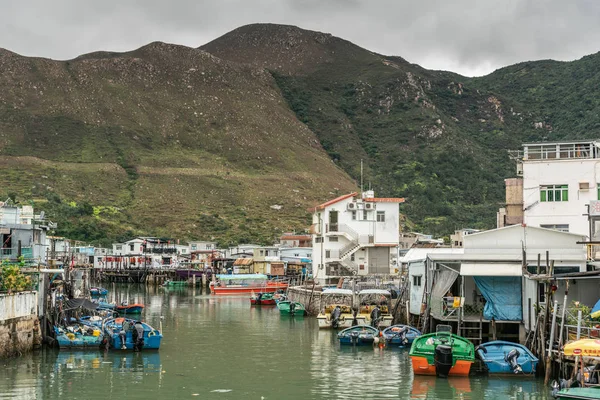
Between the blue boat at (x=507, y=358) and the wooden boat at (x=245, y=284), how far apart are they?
61293 millimetres

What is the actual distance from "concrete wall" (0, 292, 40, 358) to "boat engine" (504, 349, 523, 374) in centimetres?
2183

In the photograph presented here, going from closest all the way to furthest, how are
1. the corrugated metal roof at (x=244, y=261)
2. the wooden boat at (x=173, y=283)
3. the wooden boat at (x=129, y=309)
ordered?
1. the wooden boat at (x=129, y=309)
2. the corrugated metal roof at (x=244, y=261)
3. the wooden boat at (x=173, y=283)

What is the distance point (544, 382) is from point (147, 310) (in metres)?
47.7

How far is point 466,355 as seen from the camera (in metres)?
39.3

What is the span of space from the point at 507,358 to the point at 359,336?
12966 mm

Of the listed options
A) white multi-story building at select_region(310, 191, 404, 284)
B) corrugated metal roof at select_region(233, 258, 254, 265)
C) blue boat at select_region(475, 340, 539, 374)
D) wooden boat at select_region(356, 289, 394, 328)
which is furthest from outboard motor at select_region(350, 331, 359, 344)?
corrugated metal roof at select_region(233, 258, 254, 265)

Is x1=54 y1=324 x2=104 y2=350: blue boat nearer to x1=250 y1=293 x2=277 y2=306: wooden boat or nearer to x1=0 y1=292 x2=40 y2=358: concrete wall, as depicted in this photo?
x1=0 y1=292 x2=40 y2=358: concrete wall

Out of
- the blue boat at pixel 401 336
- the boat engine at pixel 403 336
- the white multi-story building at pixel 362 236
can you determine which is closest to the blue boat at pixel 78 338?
the blue boat at pixel 401 336

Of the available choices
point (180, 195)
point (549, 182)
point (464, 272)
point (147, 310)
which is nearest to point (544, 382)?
point (464, 272)

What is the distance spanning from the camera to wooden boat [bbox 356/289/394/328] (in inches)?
2266

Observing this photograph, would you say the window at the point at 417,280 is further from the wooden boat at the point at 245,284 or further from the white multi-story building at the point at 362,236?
the wooden boat at the point at 245,284

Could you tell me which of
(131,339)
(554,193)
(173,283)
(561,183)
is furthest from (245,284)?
(131,339)

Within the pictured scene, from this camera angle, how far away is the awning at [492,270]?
146ft

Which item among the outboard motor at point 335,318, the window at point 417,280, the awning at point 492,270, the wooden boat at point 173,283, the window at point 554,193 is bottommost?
the outboard motor at point 335,318
